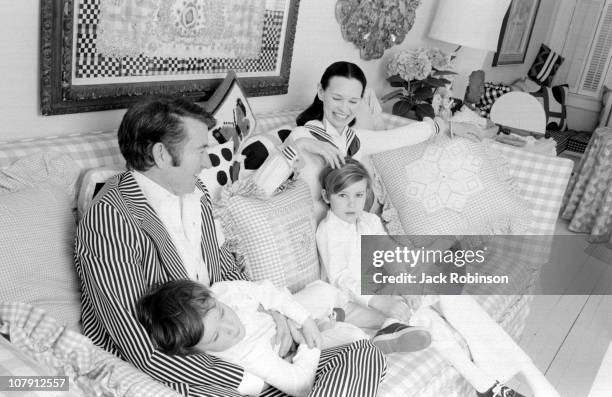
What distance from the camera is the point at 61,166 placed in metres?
1.62

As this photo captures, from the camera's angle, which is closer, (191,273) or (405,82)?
(191,273)

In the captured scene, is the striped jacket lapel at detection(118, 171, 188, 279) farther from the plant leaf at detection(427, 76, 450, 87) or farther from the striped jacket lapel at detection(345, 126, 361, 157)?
the plant leaf at detection(427, 76, 450, 87)

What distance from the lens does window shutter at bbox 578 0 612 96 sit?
5.89 m

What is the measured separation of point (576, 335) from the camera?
303 cm

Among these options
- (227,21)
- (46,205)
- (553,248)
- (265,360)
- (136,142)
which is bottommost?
(553,248)

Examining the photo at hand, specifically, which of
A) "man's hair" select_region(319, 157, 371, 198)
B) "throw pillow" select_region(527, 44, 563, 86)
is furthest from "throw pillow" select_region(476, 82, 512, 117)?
"man's hair" select_region(319, 157, 371, 198)

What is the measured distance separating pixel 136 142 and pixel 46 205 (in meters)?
0.25

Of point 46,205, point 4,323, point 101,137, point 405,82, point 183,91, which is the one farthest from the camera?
point 405,82

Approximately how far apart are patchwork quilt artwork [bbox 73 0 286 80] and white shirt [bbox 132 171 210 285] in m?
0.47

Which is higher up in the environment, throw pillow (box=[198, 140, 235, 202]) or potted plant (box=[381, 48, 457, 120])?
potted plant (box=[381, 48, 457, 120])

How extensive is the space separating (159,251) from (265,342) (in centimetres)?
34

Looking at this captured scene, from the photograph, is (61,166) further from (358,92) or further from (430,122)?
Result: (430,122)

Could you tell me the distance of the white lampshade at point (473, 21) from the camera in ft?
10.2

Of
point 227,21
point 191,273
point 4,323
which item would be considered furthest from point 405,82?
point 4,323
